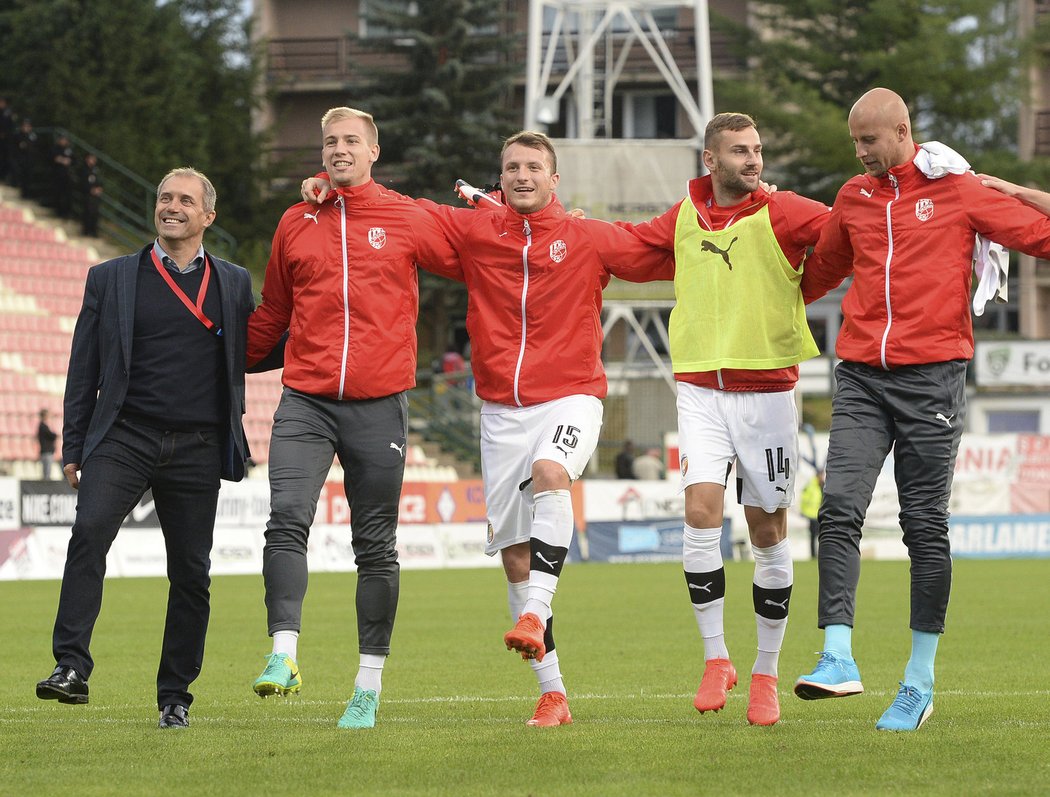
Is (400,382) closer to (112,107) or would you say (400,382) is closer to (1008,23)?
(112,107)

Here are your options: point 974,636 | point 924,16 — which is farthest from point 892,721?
point 924,16

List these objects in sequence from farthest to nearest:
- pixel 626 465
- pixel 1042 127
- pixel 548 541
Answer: pixel 1042 127 < pixel 626 465 < pixel 548 541

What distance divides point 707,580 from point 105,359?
287cm

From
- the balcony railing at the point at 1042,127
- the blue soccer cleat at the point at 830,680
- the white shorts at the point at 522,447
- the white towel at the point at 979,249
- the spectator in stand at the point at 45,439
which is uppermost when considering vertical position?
the balcony railing at the point at 1042,127

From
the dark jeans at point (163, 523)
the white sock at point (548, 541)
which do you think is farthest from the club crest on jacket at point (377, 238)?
the white sock at point (548, 541)

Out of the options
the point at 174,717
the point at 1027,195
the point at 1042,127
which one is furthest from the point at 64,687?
the point at 1042,127

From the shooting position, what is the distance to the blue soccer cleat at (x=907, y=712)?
23.7ft

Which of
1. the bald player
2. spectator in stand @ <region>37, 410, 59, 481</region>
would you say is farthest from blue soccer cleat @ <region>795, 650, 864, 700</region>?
spectator in stand @ <region>37, 410, 59, 481</region>

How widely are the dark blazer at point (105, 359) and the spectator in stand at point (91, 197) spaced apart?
91.5ft

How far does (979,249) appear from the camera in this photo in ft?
24.5

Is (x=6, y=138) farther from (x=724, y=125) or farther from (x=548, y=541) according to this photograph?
(x=548, y=541)

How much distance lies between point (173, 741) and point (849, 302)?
3422 mm

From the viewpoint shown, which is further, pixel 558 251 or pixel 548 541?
pixel 558 251

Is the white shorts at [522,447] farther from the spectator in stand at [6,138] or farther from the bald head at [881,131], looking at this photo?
the spectator in stand at [6,138]
